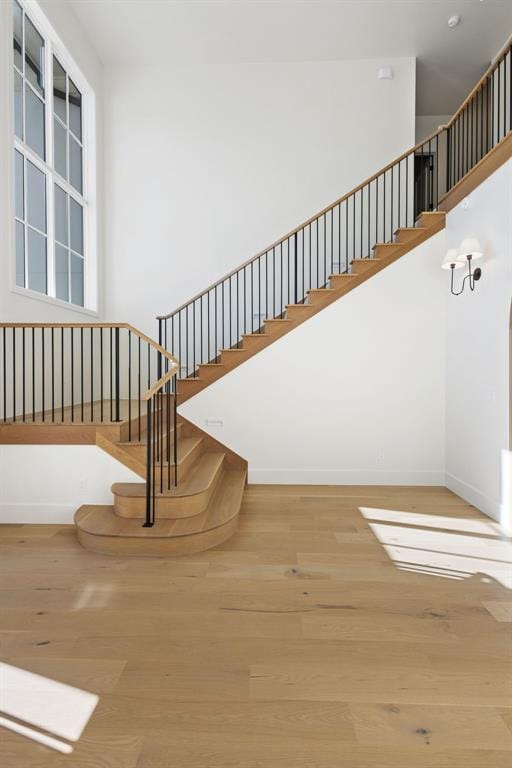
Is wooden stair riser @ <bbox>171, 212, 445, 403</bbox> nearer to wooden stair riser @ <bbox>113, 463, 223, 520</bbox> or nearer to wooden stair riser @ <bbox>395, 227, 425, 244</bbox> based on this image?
wooden stair riser @ <bbox>395, 227, 425, 244</bbox>

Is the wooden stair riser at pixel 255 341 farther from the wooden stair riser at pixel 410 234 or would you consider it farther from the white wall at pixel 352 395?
the wooden stair riser at pixel 410 234

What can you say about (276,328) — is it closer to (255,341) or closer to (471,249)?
(255,341)

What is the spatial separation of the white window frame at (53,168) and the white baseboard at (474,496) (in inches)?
205

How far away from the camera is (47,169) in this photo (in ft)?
17.3

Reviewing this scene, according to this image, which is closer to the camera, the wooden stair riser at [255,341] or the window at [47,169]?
the window at [47,169]

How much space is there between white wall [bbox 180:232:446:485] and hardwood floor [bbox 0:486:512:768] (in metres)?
1.63

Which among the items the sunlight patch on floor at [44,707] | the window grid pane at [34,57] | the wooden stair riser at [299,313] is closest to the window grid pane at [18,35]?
the window grid pane at [34,57]

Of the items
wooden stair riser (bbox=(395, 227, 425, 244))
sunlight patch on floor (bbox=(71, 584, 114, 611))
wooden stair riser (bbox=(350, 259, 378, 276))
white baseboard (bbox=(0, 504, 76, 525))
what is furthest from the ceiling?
sunlight patch on floor (bbox=(71, 584, 114, 611))

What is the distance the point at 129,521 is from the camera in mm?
3562

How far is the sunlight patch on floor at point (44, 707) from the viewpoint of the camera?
5.46 ft

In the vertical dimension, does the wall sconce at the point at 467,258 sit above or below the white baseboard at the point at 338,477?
above

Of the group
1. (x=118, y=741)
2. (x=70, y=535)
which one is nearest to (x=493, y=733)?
(x=118, y=741)

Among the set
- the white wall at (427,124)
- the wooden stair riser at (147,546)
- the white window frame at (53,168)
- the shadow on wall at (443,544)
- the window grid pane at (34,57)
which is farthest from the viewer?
the white wall at (427,124)

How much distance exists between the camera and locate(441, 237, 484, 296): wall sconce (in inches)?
165
